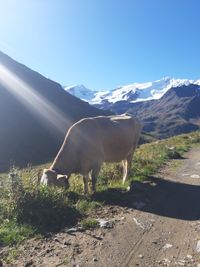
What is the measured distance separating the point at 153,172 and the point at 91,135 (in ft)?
17.2

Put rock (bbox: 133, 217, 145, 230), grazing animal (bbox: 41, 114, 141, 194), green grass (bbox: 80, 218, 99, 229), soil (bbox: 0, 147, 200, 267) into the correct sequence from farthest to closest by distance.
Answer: grazing animal (bbox: 41, 114, 141, 194) → rock (bbox: 133, 217, 145, 230) → green grass (bbox: 80, 218, 99, 229) → soil (bbox: 0, 147, 200, 267)

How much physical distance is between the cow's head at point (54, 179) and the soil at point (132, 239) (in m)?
1.53

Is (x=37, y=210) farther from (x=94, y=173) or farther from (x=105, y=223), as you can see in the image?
(x=94, y=173)

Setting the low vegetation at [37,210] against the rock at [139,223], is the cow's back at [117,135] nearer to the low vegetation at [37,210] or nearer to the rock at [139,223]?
the low vegetation at [37,210]

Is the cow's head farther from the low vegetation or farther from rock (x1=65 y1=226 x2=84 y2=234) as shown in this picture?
rock (x1=65 y1=226 x2=84 y2=234)

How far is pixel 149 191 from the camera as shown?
15383mm

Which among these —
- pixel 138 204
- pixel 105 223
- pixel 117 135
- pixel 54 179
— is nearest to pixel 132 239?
pixel 105 223

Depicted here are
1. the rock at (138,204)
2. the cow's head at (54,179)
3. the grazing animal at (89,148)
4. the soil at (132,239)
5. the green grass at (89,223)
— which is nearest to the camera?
the soil at (132,239)

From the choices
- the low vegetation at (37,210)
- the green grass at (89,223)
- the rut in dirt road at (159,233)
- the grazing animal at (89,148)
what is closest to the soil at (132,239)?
the rut in dirt road at (159,233)

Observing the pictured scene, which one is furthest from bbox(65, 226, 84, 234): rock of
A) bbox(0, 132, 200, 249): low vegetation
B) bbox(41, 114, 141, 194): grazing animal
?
bbox(41, 114, 141, 194): grazing animal

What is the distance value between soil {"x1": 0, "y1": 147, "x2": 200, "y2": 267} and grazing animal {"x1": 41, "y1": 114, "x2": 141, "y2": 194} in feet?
6.13

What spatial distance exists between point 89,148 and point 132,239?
19.2 feet

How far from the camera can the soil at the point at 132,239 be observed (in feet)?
29.0

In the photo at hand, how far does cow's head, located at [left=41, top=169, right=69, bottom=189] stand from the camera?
13688mm
